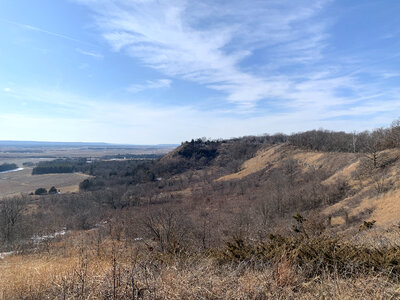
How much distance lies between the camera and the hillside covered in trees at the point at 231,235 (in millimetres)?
3930

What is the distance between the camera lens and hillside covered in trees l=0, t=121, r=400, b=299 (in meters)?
3.93

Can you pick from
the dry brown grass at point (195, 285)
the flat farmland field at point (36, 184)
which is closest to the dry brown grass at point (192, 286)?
the dry brown grass at point (195, 285)

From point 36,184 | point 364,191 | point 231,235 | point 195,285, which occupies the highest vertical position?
point 195,285

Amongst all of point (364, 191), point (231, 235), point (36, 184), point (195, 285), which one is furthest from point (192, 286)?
point (36, 184)

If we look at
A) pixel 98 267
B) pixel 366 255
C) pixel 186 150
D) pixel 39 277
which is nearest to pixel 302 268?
pixel 366 255

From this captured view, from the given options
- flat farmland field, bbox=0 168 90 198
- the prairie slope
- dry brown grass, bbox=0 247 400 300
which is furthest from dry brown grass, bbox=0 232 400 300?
flat farmland field, bbox=0 168 90 198

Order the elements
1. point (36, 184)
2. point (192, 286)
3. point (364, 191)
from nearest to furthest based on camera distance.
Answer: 1. point (192, 286)
2. point (364, 191)
3. point (36, 184)

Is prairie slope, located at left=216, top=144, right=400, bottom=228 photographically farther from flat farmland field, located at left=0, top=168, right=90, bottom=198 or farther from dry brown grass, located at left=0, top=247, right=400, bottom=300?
flat farmland field, located at left=0, top=168, right=90, bottom=198

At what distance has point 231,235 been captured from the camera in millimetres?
15461

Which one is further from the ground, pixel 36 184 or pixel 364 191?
pixel 364 191

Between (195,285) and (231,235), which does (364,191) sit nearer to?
(231,235)

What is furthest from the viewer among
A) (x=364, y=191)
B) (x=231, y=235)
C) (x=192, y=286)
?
(x=364, y=191)

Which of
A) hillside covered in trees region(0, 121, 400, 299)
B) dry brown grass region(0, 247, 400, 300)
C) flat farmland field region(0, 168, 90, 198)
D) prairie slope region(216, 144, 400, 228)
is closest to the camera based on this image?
dry brown grass region(0, 247, 400, 300)

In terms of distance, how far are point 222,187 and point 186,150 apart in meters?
48.4
